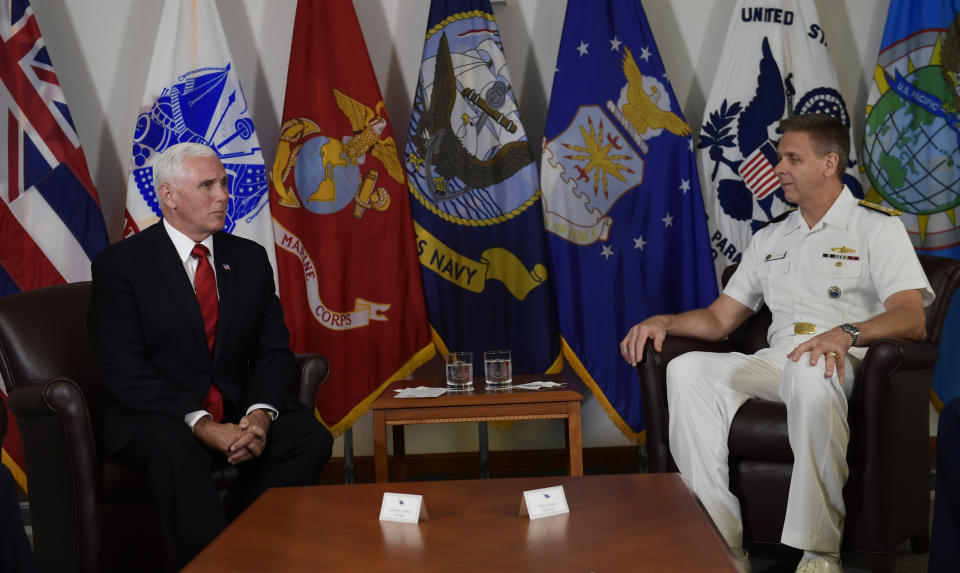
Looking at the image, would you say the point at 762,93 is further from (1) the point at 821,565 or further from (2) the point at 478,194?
(1) the point at 821,565

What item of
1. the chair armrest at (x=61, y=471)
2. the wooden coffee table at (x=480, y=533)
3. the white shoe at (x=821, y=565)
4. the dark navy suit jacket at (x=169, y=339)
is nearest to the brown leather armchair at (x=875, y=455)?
the white shoe at (x=821, y=565)

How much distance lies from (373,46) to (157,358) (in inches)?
77.3

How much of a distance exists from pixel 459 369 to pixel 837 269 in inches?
48.7

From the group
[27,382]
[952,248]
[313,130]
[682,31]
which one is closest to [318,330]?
[313,130]

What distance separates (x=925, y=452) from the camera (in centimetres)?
248

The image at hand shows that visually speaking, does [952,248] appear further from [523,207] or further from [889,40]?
[523,207]

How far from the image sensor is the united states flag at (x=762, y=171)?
366 cm

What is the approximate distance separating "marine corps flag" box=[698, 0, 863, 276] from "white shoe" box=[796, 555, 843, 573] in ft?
5.54

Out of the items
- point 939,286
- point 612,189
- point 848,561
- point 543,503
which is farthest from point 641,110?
point 543,503

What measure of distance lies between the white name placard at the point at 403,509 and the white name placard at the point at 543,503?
20cm

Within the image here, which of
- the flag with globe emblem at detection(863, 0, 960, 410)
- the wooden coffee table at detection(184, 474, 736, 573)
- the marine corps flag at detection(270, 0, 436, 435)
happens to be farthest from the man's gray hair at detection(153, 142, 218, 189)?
the flag with globe emblem at detection(863, 0, 960, 410)

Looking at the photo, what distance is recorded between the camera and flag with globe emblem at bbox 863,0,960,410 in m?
3.56

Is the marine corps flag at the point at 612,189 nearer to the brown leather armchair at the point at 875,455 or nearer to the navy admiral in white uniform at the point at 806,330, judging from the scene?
the navy admiral in white uniform at the point at 806,330

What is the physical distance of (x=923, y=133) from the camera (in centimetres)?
358
